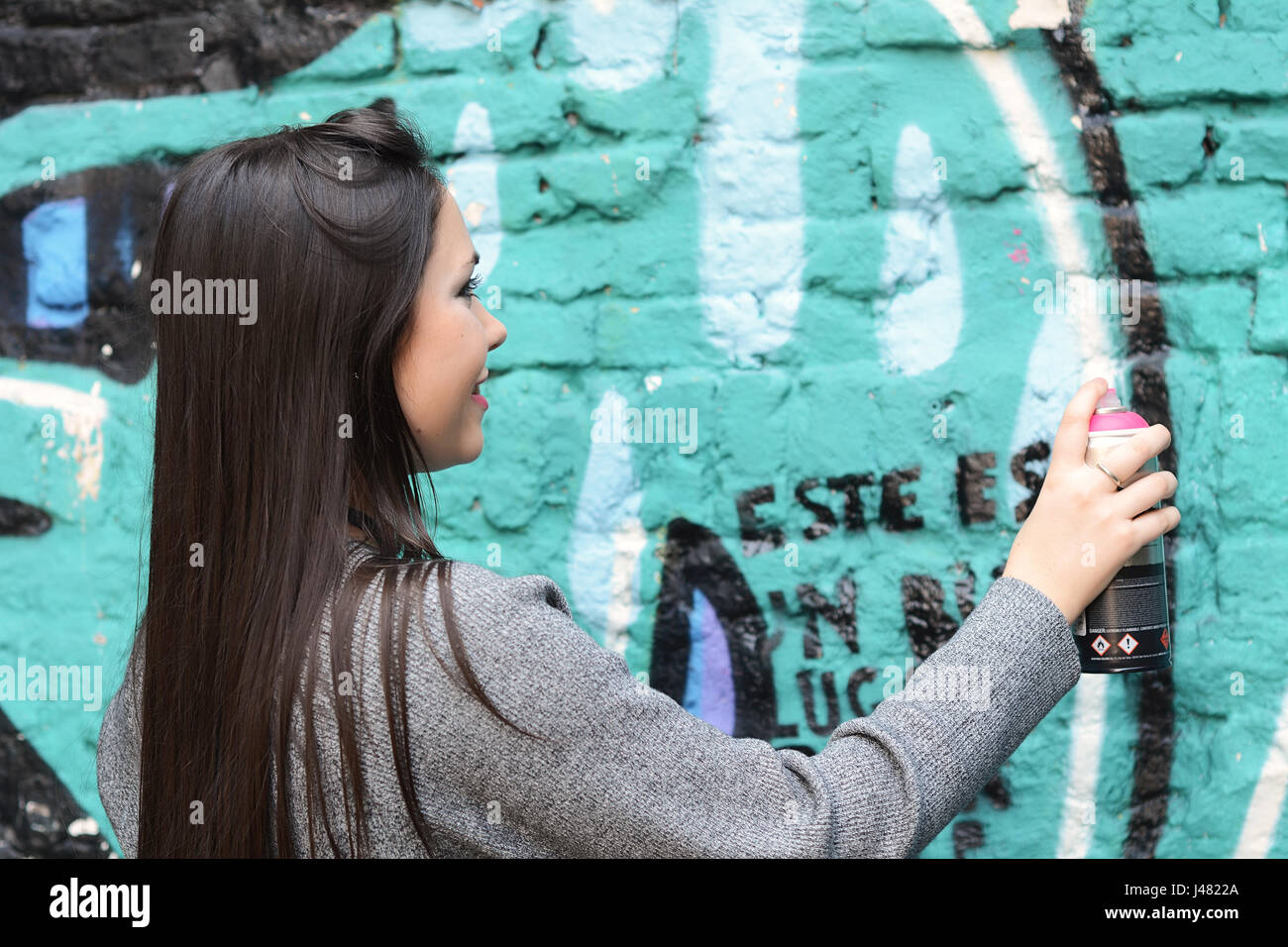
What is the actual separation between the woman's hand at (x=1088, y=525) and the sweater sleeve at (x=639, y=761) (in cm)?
12

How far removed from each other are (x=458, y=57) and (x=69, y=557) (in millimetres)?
1319

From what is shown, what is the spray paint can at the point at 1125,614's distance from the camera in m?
1.12

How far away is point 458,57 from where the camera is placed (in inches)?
77.9

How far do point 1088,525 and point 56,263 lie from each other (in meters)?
2.09

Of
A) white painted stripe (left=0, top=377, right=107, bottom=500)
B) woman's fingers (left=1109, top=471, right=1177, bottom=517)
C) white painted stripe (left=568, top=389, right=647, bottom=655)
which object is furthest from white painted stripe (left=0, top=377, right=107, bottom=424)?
woman's fingers (left=1109, top=471, right=1177, bottom=517)

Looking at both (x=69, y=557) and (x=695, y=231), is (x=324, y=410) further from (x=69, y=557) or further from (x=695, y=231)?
(x=69, y=557)

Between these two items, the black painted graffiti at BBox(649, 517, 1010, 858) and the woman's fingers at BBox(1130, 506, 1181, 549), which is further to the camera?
the black painted graffiti at BBox(649, 517, 1010, 858)

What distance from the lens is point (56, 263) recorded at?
7.00ft

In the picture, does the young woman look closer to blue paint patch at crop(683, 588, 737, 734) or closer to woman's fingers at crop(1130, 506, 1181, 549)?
woman's fingers at crop(1130, 506, 1181, 549)

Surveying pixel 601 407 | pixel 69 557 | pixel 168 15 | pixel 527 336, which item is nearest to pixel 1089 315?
pixel 601 407

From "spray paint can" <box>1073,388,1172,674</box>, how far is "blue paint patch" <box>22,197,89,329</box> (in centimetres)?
201

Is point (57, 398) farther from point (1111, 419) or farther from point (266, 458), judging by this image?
point (1111, 419)

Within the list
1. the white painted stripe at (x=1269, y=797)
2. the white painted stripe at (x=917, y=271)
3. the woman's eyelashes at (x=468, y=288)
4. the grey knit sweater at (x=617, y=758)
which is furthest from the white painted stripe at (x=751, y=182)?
the white painted stripe at (x=1269, y=797)

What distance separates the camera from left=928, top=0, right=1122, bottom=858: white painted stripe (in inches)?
70.9
